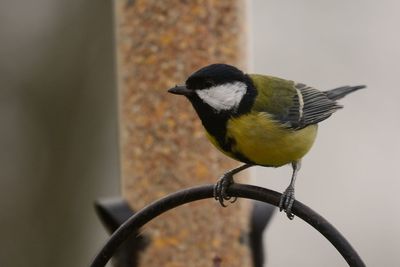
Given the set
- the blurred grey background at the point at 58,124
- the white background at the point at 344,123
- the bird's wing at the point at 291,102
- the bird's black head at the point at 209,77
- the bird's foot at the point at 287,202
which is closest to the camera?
the bird's foot at the point at 287,202

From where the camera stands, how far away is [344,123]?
28.0 feet

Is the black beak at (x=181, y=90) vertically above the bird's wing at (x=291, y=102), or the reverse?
the black beak at (x=181, y=90)

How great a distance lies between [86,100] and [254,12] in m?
1.49

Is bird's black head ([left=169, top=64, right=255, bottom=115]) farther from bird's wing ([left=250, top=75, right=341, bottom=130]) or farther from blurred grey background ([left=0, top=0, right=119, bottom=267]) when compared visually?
blurred grey background ([left=0, top=0, right=119, bottom=267])

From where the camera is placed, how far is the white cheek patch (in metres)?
3.66

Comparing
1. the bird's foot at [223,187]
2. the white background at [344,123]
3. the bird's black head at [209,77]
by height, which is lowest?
the white background at [344,123]

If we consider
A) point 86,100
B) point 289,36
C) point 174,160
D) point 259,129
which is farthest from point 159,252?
point 289,36

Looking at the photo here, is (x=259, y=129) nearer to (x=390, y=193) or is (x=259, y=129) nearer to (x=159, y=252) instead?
(x=159, y=252)

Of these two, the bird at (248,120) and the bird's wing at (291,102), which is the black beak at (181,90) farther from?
the bird's wing at (291,102)

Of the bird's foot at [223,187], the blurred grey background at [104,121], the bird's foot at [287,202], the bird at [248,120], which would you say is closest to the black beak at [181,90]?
the bird at [248,120]

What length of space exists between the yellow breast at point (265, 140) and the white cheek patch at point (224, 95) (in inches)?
2.6

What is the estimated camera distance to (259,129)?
3.82 meters

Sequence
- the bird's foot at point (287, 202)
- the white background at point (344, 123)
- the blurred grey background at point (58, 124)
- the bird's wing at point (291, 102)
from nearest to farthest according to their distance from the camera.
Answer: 1. the bird's foot at point (287, 202)
2. the bird's wing at point (291, 102)
3. the blurred grey background at point (58, 124)
4. the white background at point (344, 123)

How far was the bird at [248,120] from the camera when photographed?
364cm
